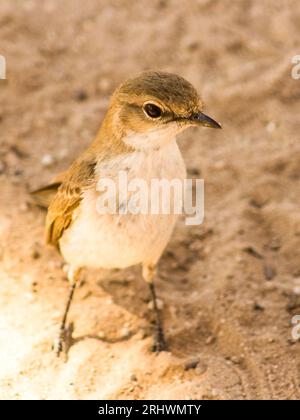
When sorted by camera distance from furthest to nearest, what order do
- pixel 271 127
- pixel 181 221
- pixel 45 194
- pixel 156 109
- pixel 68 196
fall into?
pixel 271 127 < pixel 181 221 < pixel 45 194 < pixel 68 196 < pixel 156 109

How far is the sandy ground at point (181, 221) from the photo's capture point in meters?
4.91

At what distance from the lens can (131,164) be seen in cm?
452

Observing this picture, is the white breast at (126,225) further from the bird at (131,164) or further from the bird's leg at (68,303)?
the bird's leg at (68,303)

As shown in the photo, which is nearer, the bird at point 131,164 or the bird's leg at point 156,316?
the bird at point 131,164

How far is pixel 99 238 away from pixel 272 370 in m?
1.51

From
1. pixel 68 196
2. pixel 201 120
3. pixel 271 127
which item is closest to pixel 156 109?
pixel 201 120

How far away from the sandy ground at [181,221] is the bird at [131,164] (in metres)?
0.44

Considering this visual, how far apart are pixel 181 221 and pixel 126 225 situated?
1.68 metres

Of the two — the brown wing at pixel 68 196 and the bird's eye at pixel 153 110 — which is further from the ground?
the bird's eye at pixel 153 110

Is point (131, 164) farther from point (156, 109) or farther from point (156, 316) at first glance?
point (156, 316)

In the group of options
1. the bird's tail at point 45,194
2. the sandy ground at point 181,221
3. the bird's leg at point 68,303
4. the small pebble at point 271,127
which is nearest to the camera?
the sandy ground at point 181,221

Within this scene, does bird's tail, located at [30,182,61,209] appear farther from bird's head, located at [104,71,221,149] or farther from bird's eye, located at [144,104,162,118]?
bird's eye, located at [144,104,162,118]

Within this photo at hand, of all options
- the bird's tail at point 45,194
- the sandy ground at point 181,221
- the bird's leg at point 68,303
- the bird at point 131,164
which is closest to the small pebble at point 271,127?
the sandy ground at point 181,221
